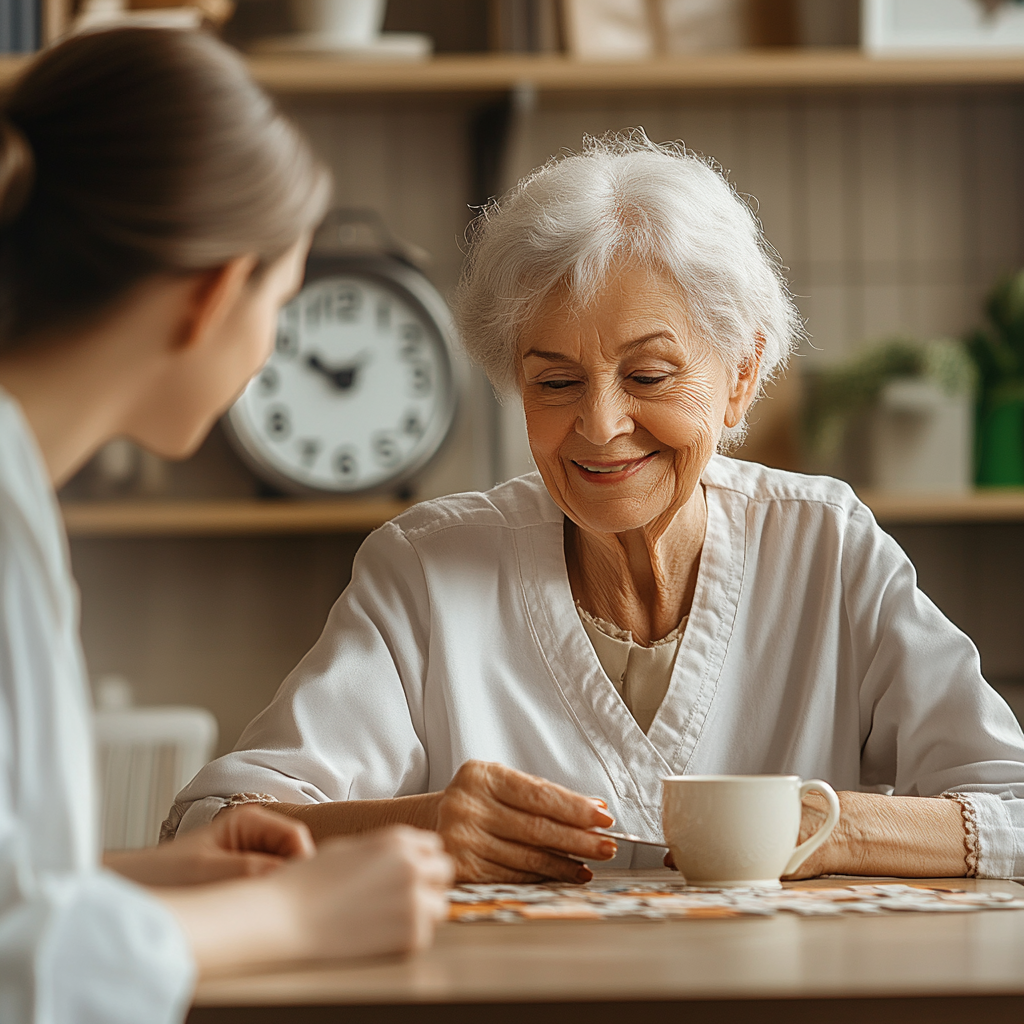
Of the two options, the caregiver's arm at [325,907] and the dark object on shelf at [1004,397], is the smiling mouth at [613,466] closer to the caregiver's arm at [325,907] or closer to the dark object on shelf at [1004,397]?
the caregiver's arm at [325,907]

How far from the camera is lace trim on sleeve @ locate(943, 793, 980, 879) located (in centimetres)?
113

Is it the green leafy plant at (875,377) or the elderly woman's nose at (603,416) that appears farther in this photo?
the green leafy plant at (875,377)

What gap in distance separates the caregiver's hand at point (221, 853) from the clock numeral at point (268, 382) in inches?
60.0

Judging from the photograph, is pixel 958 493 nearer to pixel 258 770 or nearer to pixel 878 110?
pixel 878 110

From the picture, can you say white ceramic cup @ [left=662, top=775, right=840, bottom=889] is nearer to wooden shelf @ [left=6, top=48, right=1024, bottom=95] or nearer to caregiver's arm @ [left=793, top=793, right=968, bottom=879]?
caregiver's arm @ [left=793, top=793, right=968, bottom=879]

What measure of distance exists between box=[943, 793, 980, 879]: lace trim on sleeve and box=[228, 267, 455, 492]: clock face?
1366 millimetres

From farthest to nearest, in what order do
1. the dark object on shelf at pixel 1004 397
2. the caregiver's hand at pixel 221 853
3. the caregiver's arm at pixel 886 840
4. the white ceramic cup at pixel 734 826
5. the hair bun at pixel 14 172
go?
the dark object on shelf at pixel 1004 397 < the caregiver's arm at pixel 886 840 < the white ceramic cup at pixel 734 826 < the caregiver's hand at pixel 221 853 < the hair bun at pixel 14 172

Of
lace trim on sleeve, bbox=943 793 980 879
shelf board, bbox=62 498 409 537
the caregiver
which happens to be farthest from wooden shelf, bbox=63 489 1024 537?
the caregiver

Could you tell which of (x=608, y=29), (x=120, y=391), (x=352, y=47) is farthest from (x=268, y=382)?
(x=120, y=391)

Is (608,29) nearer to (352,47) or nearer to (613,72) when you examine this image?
(613,72)

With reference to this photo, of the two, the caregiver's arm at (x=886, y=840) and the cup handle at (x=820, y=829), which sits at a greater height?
the cup handle at (x=820, y=829)

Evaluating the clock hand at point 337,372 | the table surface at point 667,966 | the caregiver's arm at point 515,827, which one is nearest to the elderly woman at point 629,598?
the caregiver's arm at point 515,827

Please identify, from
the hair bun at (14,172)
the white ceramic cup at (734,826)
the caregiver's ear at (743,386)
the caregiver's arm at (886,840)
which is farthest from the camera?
the caregiver's ear at (743,386)

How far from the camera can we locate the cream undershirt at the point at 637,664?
1382 mm
